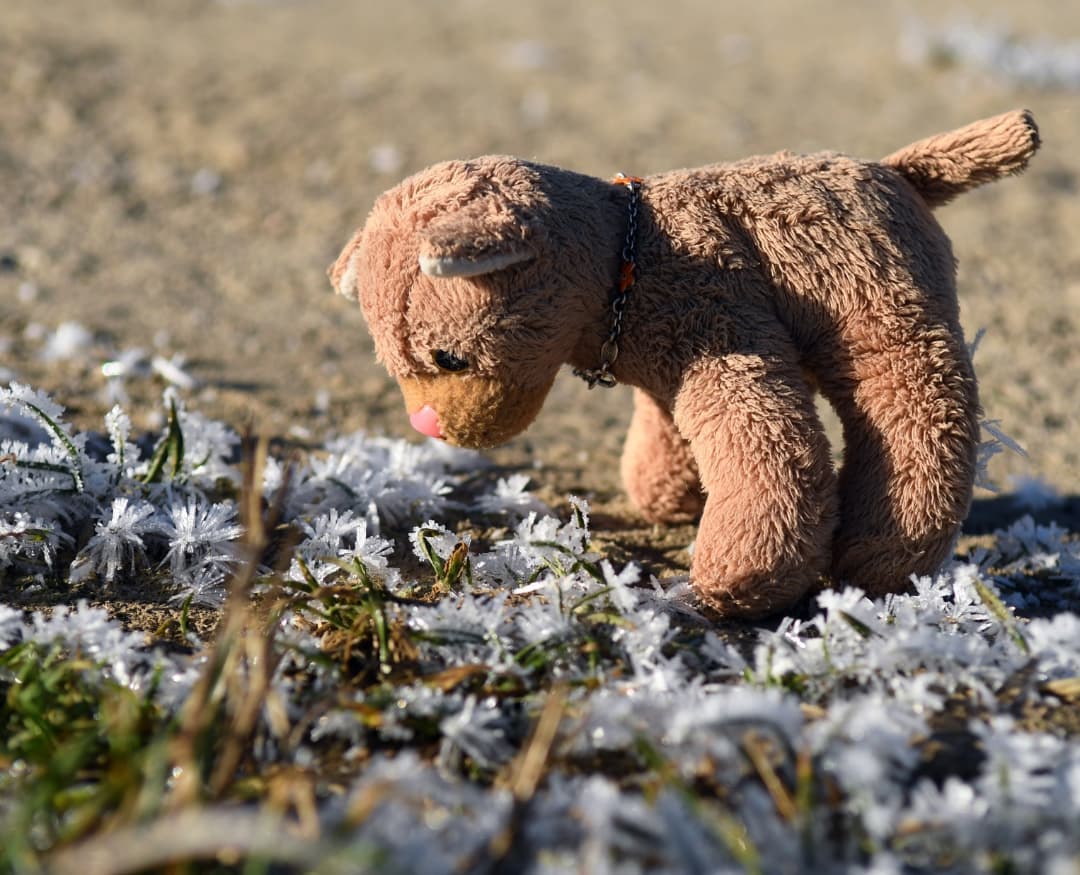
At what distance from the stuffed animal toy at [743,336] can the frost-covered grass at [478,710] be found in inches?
6.9

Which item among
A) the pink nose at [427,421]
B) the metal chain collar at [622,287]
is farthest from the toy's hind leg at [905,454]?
the pink nose at [427,421]

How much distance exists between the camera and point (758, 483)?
2.02 meters

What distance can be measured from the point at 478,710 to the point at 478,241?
2.68 ft

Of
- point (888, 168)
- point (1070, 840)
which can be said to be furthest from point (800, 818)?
point (888, 168)

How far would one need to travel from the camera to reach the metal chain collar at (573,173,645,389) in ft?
6.81

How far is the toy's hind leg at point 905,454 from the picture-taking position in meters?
2.07

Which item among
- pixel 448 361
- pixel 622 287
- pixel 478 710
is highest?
pixel 622 287

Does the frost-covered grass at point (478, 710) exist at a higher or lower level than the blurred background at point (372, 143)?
lower

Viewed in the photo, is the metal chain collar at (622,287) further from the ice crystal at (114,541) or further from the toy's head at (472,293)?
the ice crystal at (114,541)

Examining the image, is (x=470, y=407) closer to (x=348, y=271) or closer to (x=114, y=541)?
(x=348, y=271)

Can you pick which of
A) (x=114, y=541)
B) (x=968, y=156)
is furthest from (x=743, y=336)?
(x=114, y=541)

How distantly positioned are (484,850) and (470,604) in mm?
550

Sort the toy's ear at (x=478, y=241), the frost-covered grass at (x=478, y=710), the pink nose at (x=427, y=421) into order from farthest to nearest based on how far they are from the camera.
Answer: the pink nose at (x=427, y=421), the toy's ear at (x=478, y=241), the frost-covered grass at (x=478, y=710)

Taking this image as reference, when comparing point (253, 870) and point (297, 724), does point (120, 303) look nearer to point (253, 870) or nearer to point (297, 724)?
point (297, 724)
